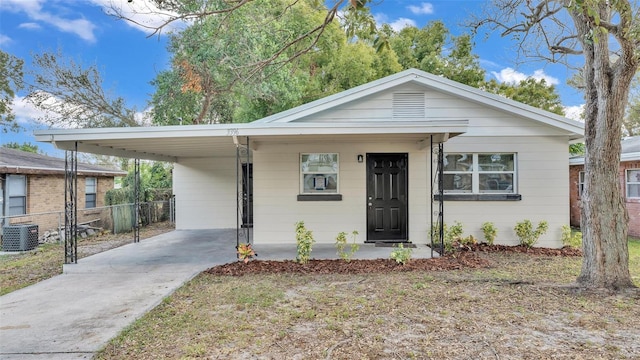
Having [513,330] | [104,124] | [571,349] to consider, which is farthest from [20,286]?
[104,124]

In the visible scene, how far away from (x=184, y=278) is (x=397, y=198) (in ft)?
15.9

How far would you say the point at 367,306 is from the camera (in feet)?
13.9

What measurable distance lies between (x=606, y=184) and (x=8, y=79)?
18.7 meters

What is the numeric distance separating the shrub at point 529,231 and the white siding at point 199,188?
8.19m

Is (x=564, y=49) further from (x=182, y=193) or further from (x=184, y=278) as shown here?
(x=182, y=193)

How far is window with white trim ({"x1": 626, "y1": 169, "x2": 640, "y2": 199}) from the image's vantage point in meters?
10.4

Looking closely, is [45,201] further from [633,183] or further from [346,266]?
[633,183]

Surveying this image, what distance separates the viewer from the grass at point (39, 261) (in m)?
5.77

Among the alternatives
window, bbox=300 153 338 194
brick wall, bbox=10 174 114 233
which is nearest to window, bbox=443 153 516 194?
window, bbox=300 153 338 194

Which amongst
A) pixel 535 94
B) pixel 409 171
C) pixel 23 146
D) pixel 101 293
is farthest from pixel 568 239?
pixel 23 146

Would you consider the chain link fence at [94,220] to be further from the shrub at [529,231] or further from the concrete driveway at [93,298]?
the shrub at [529,231]

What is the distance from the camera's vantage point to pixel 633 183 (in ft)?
34.5

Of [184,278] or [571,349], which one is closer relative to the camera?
[571,349]

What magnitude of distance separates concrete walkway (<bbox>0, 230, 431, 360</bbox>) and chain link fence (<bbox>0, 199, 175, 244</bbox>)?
382 cm
